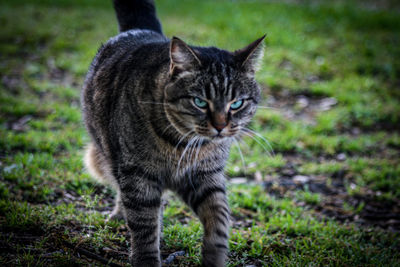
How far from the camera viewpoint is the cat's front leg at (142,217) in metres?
2.39

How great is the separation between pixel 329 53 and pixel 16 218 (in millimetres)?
6104

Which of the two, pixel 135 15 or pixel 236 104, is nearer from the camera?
pixel 236 104

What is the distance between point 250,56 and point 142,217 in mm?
1174

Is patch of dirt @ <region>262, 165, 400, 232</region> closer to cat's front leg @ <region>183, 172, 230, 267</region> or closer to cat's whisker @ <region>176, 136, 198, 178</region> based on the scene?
cat's front leg @ <region>183, 172, 230, 267</region>

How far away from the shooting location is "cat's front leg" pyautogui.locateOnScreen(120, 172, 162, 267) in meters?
2.39

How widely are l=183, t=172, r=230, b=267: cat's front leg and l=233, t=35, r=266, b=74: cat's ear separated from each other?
705 millimetres

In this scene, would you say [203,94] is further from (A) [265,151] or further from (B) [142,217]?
(A) [265,151]

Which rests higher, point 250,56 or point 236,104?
point 250,56

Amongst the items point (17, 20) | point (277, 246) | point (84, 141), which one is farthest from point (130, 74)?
point (17, 20)

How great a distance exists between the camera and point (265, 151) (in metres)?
4.51

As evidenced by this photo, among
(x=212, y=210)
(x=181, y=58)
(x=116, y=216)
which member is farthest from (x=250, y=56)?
(x=116, y=216)

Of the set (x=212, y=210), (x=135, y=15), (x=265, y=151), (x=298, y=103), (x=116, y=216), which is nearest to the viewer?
(x=212, y=210)

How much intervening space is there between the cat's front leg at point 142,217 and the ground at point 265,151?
0.46 ft

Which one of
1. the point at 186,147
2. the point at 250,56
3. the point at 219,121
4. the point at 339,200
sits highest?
the point at 250,56
